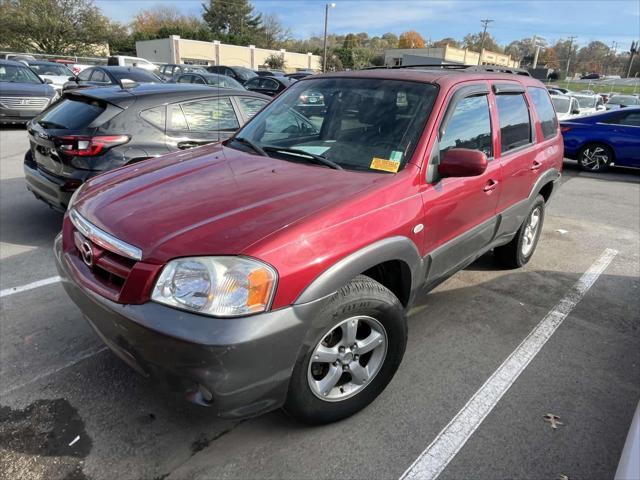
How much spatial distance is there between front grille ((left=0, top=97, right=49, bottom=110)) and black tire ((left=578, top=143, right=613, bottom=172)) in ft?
42.7

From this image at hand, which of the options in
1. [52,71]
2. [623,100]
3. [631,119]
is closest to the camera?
[631,119]

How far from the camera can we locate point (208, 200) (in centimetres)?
231

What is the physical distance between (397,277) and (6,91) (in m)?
12.3

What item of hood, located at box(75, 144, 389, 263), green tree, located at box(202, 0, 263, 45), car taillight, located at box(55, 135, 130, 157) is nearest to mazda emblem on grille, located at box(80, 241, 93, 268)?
hood, located at box(75, 144, 389, 263)

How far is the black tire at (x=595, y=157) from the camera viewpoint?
400 inches

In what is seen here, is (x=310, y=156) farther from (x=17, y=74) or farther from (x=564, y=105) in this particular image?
(x=564, y=105)

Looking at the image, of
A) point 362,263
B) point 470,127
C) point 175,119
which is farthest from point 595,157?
point 362,263

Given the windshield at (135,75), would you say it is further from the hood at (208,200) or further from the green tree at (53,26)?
the green tree at (53,26)

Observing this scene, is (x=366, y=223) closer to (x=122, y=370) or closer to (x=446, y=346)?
(x=446, y=346)

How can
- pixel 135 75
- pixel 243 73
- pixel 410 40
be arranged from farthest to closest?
pixel 410 40
pixel 243 73
pixel 135 75

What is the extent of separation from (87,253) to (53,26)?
48549 mm

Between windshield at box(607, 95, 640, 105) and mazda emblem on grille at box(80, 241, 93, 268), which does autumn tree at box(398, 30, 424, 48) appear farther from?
mazda emblem on grille at box(80, 241, 93, 268)

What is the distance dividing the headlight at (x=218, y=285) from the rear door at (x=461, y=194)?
1186 mm

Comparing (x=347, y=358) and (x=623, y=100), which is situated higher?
(x=623, y=100)
